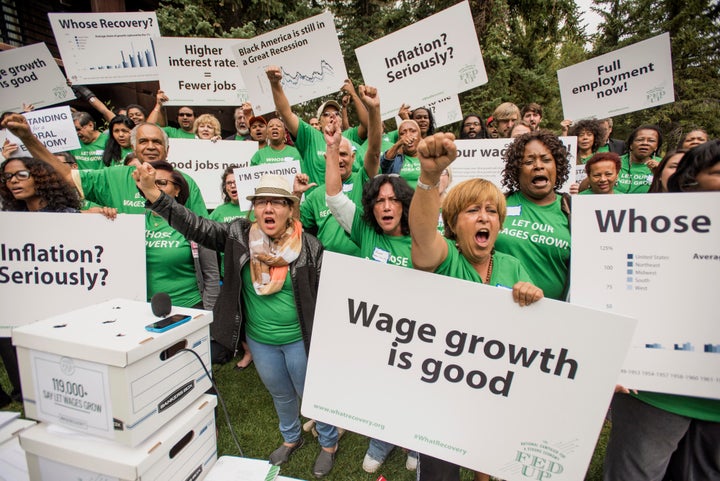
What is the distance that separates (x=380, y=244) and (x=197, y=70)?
427cm

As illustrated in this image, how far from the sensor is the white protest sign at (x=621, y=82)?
15.1 ft

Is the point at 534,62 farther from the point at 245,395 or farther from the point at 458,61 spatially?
the point at 245,395

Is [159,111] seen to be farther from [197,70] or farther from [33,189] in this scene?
[33,189]

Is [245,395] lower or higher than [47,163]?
lower

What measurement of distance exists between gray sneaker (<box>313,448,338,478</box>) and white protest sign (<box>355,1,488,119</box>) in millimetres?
3542

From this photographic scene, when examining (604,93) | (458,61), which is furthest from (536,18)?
(458,61)

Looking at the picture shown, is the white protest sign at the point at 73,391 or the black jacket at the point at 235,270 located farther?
the black jacket at the point at 235,270

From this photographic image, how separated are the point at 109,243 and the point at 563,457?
297 cm

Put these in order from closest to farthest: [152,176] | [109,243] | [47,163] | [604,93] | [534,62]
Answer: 1. [152,176]
2. [109,243]
3. [47,163]
4. [604,93]
5. [534,62]

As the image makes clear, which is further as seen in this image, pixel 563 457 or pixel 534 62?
pixel 534 62

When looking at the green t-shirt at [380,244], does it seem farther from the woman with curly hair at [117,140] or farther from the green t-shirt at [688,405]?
the woman with curly hair at [117,140]

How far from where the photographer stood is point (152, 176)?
2.23m

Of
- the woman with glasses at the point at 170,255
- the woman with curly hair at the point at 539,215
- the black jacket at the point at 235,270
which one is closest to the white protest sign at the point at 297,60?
the woman with glasses at the point at 170,255

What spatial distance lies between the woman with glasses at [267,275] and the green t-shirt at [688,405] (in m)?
1.91
